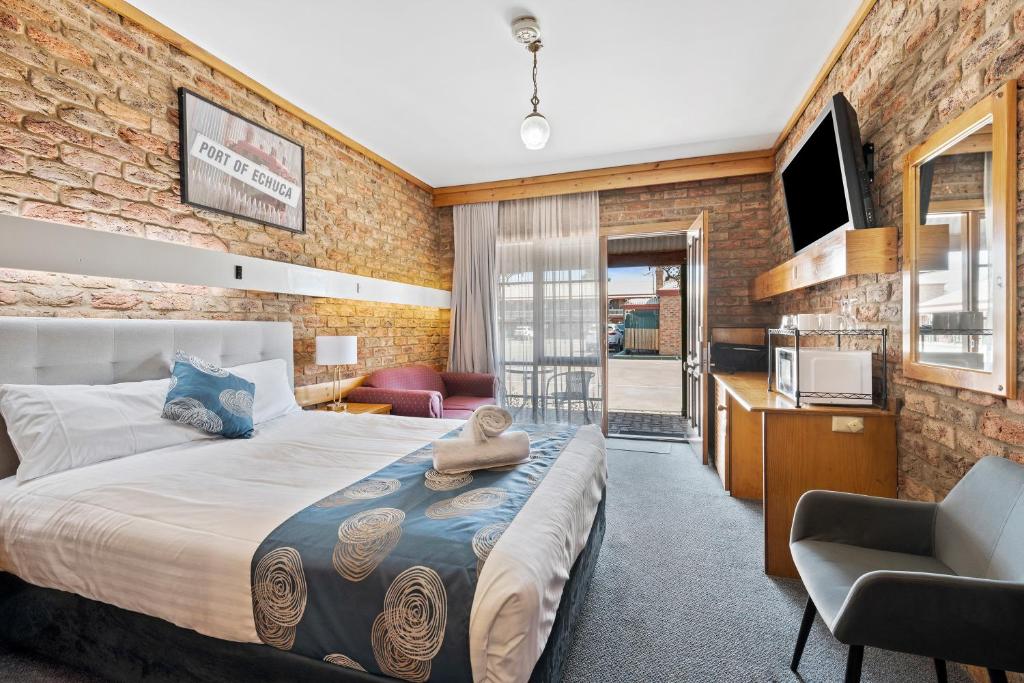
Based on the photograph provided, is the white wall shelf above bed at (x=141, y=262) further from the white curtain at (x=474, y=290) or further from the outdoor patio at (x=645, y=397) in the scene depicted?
the outdoor patio at (x=645, y=397)

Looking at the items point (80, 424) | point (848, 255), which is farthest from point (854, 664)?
point (80, 424)

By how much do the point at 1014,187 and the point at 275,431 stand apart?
3.23 m

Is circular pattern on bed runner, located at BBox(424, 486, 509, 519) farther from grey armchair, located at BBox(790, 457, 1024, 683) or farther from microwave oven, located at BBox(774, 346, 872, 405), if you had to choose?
microwave oven, located at BBox(774, 346, 872, 405)

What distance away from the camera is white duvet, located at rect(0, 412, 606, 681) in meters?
1.05

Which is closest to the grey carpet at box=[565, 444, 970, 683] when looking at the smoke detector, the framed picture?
the smoke detector

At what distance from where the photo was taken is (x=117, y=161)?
225 cm

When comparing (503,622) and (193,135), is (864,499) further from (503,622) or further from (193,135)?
(193,135)

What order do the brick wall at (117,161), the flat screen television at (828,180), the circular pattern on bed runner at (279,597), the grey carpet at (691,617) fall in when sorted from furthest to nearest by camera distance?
1. the flat screen television at (828,180)
2. the brick wall at (117,161)
3. the grey carpet at (691,617)
4. the circular pattern on bed runner at (279,597)

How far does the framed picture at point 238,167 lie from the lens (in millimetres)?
2586

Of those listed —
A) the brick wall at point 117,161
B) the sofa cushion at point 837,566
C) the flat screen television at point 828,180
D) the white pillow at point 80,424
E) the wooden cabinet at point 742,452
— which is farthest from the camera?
the wooden cabinet at point 742,452

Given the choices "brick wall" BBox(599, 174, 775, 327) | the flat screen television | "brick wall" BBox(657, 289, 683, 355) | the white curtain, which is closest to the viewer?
the flat screen television

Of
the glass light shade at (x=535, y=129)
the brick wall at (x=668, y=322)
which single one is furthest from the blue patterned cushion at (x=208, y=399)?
the brick wall at (x=668, y=322)

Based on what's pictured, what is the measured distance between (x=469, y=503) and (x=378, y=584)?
40cm

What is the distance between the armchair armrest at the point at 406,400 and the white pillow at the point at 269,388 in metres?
0.81
